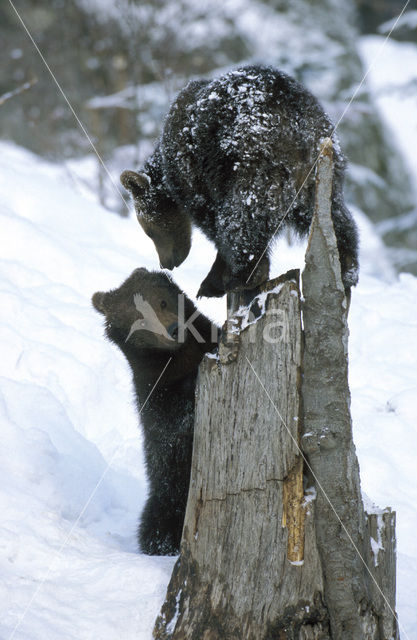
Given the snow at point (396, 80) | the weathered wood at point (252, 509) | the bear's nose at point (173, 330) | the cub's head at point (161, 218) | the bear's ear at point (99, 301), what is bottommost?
the weathered wood at point (252, 509)

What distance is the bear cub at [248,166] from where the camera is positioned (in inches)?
108

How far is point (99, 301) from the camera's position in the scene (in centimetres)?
392

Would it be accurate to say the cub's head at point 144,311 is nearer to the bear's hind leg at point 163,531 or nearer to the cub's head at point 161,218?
the cub's head at point 161,218

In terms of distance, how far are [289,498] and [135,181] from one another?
187cm

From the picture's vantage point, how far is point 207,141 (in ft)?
9.59

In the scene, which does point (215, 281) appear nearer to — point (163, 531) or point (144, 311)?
point (144, 311)

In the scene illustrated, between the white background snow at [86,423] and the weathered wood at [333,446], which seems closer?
the weathered wood at [333,446]

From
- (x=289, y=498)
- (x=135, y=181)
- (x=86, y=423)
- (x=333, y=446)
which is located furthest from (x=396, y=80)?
(x=289, y=498)

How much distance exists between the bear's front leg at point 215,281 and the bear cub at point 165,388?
424mm

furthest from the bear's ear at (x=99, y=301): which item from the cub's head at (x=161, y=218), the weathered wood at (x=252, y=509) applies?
the weathered wood at (x=252, y=509)

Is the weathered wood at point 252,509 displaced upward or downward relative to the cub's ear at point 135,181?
downward

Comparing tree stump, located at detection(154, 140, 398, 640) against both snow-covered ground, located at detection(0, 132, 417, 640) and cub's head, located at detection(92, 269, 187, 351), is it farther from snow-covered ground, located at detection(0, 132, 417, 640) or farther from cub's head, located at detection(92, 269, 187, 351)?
cub's head, located at detection(92, 269, 187, 351)

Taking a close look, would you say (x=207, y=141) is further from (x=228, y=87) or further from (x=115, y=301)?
(x=115, y=301)

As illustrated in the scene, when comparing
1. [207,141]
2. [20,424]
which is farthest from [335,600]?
[20,424]
